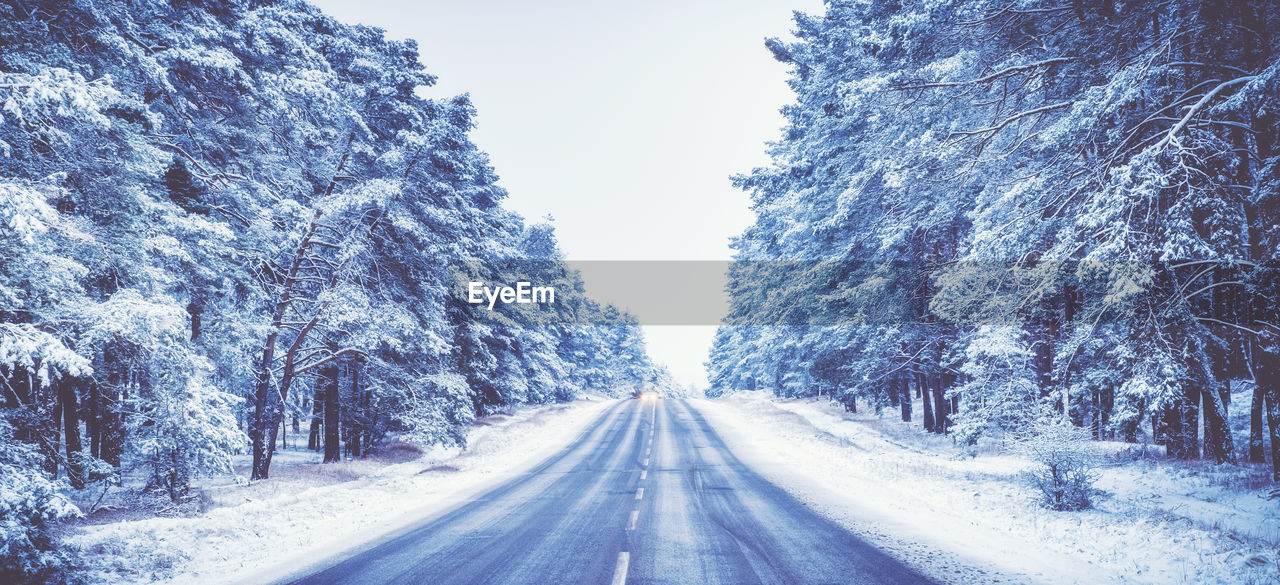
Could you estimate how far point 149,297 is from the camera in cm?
885

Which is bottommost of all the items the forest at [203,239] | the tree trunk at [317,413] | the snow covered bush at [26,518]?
the tree trunk at [317,413]

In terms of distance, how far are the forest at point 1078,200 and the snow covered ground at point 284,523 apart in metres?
11.4

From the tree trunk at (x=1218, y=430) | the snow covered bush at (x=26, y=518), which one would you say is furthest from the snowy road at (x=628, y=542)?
the tree trunk at (x=1218, y=430)

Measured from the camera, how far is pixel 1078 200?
1024cm

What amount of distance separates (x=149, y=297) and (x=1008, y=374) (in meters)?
17.7

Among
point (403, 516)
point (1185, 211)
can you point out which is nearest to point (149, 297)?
point (403, 516)

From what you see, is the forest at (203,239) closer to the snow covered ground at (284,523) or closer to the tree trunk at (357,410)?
the tree trunk at (357,410)

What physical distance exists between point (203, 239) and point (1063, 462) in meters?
15.5

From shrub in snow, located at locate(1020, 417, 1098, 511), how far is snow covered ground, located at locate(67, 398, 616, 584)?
34.1 ft

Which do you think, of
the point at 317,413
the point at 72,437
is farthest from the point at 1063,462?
the point at 317,413

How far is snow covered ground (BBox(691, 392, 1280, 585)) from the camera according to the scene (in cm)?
609

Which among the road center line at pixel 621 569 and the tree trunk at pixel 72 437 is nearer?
the road center line at pixel 621 569

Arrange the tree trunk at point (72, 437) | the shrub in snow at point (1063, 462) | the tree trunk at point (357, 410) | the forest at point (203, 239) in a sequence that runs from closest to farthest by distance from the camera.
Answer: the forest at point (203, 239)
the tree trunk at point (72, 437)
the shrub in snow at point (1063, 462)
the tree trunk at point (357, 410)

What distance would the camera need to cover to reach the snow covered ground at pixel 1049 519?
20.0ft
